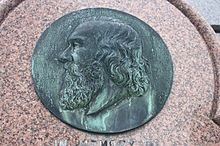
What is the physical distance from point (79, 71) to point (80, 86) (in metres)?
0.11

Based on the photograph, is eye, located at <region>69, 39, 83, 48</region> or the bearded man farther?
eye, located at <region>69, 39, 83, 48</region>

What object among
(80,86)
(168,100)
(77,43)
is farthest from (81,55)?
(168,100)

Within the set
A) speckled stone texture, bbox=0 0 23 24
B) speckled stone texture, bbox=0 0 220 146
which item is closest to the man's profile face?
speckled stone texture, bbox=0 0 220 146

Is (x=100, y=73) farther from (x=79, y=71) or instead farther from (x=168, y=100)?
(x=168, y=100)

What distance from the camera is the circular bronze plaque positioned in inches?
89.7

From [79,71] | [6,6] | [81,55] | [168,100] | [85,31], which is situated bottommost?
[168,100]

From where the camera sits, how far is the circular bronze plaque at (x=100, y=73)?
7.48 feet

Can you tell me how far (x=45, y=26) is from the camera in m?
2.59

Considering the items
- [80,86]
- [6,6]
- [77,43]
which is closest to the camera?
[80,86]

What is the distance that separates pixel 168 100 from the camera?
2482mm

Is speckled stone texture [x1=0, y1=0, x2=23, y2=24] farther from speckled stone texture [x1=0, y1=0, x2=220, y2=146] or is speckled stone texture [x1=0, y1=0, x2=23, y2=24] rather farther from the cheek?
the cheek

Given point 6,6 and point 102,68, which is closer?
point 102,68

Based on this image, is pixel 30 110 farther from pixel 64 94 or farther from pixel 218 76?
pixel 218 76

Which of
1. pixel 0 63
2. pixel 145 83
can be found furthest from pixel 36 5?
pixel 145 83
